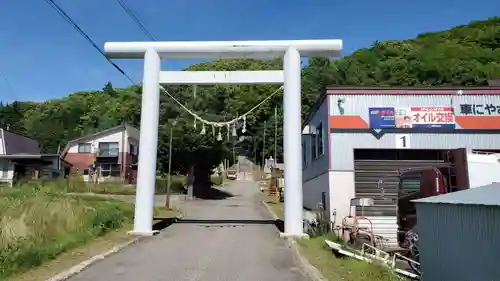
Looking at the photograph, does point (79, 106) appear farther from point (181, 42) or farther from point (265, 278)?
point (265, 278)

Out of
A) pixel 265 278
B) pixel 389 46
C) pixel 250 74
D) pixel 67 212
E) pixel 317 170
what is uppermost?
pixel 389 46

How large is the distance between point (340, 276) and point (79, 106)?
84.9 m

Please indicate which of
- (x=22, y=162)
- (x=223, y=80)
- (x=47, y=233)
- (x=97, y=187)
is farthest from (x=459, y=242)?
(x=22, y=162)

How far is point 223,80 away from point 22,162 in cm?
3134

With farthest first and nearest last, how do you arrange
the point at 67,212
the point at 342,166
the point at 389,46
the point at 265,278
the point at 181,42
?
1. the point at 389,46
2. the point at 342,166
3. the point at 181,42
4. the point at 67,212
5. the point at 265,278

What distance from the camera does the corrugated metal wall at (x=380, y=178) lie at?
1823cm

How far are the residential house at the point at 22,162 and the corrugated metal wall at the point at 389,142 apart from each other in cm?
2887

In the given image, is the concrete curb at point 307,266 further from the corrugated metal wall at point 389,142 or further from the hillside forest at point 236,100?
the hillside forest at point 236,100

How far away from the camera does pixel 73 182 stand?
34.3 meters

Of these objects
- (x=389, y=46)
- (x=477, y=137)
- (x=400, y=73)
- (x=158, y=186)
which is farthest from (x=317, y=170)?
(x=389, y=46)

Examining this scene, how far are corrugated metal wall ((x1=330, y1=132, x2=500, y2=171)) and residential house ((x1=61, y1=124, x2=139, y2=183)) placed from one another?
3493 centimetres

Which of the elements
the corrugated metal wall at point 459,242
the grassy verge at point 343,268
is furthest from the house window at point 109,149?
the corrugated metal wall at point 459,242

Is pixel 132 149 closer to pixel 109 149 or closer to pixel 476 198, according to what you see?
pixel 109 149

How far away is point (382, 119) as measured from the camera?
18.2 metres
